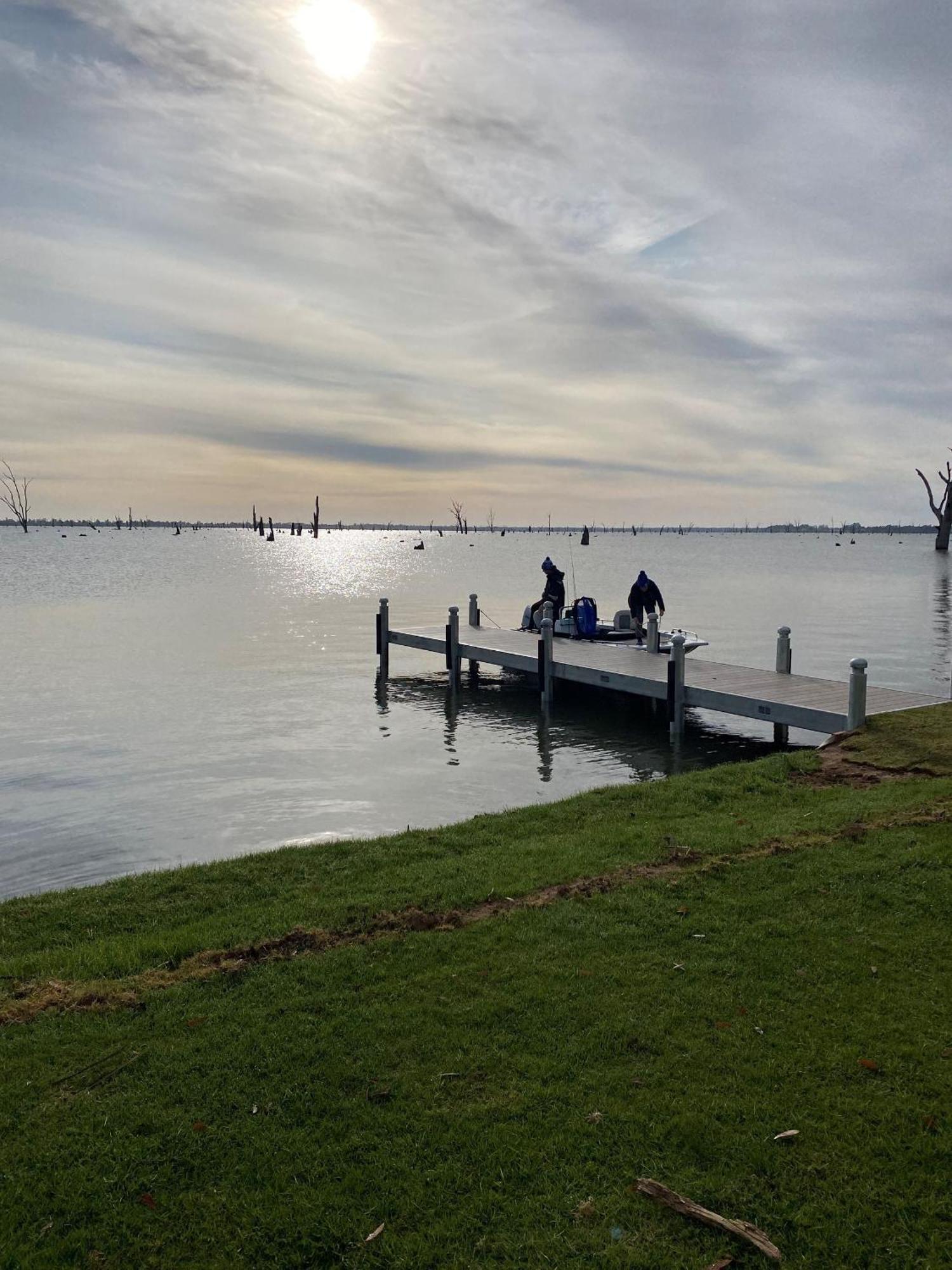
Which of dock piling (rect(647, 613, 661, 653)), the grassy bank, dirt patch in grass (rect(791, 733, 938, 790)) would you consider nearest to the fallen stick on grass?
the grassy bank

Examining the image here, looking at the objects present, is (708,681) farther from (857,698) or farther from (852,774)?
(852,774)

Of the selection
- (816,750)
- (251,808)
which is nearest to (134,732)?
(251,808)

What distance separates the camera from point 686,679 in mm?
18422

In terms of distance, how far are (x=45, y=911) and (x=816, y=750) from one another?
10.4 metres

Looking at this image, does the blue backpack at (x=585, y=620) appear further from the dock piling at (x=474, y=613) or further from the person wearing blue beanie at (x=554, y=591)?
the dock piling at (x=474, y=613)

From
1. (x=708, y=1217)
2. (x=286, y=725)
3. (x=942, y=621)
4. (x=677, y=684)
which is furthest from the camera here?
(x=942, y=621)

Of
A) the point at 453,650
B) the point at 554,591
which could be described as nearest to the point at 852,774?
the point at 453,650

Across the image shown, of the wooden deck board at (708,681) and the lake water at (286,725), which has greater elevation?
the wooden deck board at (708,681)

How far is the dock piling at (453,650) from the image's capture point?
78.7ft

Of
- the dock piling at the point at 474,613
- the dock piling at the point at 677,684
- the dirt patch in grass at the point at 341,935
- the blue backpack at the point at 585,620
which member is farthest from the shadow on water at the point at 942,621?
the dirt patch in grass at the point at 341,935

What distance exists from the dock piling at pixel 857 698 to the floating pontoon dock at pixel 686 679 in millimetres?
14

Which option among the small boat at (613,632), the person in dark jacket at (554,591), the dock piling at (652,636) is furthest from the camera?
the person in dark jacket at (554,591)

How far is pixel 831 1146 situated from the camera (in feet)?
13.8

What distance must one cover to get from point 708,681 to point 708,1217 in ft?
48.6
